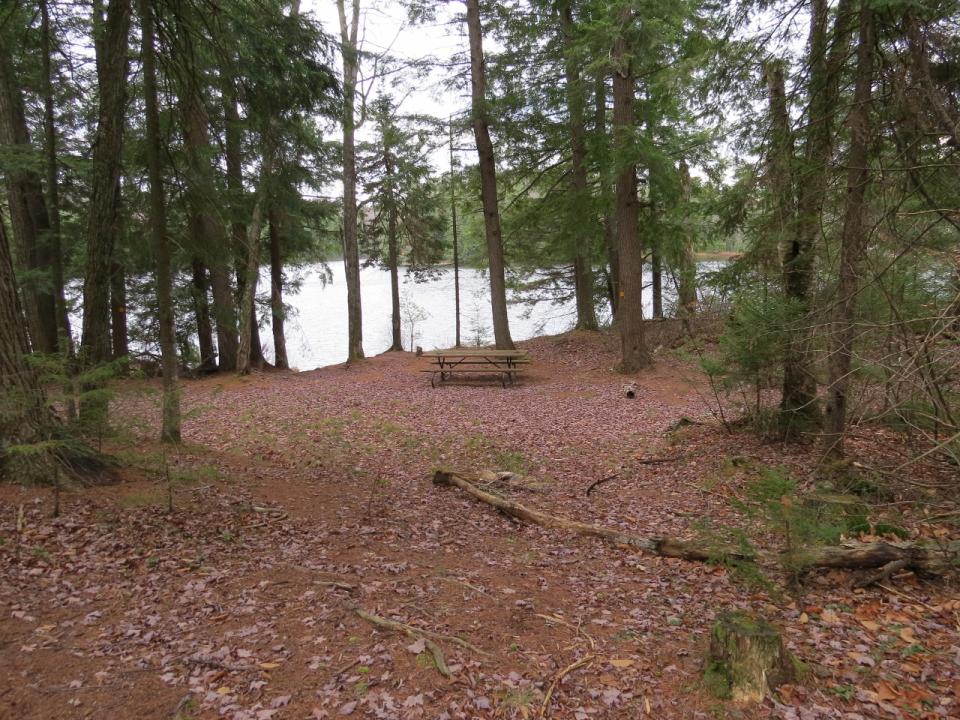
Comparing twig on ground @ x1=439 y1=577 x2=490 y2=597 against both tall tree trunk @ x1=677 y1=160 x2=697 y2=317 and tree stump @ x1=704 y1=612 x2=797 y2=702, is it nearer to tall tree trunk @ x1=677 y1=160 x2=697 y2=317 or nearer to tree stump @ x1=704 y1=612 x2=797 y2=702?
tree stump @ x1=704 y1=612 x2=797 y2=702

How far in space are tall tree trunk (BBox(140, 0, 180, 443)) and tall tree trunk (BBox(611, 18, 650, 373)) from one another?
8.48 m

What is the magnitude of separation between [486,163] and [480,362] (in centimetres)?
535

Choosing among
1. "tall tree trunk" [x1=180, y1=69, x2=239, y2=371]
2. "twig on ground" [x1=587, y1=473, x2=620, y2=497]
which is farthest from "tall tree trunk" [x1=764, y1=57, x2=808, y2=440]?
"tall tree trunk" [x1=180, y1=69, x2=239, y2=371]

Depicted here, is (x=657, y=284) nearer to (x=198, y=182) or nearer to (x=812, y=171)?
(x=812, y=171)

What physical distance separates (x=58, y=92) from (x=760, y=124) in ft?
38.9

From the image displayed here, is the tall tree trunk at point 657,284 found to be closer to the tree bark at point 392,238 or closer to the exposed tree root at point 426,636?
the tree bark at point 392,238

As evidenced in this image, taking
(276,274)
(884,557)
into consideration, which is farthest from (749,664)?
(276,274)

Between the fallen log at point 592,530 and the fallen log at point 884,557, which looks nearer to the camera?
the fallen log at point 884,557

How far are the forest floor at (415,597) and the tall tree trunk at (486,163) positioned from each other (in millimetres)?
8294

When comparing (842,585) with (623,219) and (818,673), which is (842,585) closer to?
(818,673)

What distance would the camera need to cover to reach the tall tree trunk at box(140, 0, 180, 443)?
18.9ft

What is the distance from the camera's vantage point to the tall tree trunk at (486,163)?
47.1ft

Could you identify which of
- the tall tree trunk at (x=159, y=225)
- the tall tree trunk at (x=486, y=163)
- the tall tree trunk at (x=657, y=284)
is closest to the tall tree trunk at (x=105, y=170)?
the tall tree trunk at (x=159, y=225)

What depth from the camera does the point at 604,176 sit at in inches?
539
